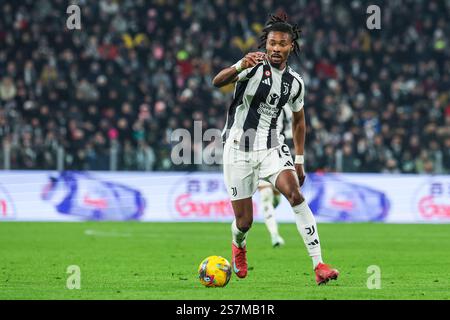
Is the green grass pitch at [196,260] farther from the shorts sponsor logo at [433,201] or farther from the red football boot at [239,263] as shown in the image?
the shorts sponsor logo at [433,201]

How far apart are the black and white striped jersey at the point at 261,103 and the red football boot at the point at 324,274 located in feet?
4.62

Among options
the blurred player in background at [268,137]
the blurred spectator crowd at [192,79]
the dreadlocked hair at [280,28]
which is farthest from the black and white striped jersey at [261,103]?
the blurred spectator crowd at [192,79]

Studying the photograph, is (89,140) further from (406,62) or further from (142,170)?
(406,62)

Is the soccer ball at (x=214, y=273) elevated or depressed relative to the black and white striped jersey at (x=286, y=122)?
depressed

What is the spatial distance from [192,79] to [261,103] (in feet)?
55.6

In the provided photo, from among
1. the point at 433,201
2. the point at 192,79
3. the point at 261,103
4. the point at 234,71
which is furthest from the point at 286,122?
the point at 192,79

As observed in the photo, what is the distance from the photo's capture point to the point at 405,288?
977 cm

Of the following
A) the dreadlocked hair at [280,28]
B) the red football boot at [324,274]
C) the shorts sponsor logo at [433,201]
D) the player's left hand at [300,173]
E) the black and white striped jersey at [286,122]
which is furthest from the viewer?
the shorts sponsor logo at [433,201]

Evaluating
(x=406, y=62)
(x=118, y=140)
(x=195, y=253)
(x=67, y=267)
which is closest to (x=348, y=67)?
(x=406, y=62)

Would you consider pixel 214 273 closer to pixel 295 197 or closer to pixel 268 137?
pixel 295 197

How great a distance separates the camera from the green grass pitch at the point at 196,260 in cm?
933

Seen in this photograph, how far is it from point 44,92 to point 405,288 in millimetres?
17717

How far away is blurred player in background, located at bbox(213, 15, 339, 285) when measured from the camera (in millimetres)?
9969

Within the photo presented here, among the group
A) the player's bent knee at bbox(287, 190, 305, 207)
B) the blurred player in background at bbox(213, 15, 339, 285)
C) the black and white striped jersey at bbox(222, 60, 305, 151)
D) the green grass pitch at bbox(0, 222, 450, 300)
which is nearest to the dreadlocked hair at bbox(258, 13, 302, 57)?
the blurred player in background at bbox(213, 15, 339, 285)
